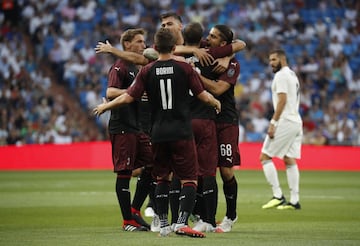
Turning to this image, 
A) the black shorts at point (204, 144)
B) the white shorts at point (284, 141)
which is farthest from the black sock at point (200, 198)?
the white shorts at point (284, 141)

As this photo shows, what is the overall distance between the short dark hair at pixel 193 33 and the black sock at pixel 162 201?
5.82 feet

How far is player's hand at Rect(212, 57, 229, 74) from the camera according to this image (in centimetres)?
1082

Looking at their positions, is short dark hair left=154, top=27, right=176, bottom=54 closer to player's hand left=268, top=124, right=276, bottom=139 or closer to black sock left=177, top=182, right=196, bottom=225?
black sock left=177, top=182, right=196, bottom=225

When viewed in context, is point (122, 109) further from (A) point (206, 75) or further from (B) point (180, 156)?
(B) point (180, 156)

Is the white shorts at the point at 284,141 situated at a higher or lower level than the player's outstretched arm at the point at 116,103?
lower

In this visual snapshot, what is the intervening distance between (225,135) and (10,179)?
1221 centimetres

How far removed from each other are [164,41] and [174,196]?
1.95 meters

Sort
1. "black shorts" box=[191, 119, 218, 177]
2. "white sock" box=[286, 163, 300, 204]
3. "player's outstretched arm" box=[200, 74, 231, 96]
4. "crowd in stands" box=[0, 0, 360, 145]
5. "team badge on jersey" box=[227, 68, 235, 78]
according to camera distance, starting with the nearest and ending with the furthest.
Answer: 1. "black shorts" box=[191, 119, 218, 177]
2. "player's outstretched arm" box=[200, 74, 231, 96]
3. "team badge on jersey" box=[227, 68, 235, 78]
4. "white sock" box=[286, 163, 300, 204]
5. "crowd in stands" box=[0, 0, 360, 145]

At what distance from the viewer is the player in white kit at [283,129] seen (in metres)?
15.1

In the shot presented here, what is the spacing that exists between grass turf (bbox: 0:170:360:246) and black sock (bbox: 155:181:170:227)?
0.22 meters

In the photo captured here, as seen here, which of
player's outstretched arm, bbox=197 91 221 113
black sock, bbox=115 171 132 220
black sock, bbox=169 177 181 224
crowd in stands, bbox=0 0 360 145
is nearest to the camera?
player's outstretched arm, bbox=197 91 221 113

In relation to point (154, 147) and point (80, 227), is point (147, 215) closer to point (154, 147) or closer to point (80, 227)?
point (80, 227)

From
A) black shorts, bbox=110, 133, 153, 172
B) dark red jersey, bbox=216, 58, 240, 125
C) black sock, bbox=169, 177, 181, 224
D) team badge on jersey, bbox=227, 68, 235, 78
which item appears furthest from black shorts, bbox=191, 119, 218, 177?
black shorts, bbox=110, 133, 153, 172

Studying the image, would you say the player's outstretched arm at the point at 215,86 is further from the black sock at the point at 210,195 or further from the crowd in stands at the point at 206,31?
the crowd in stands at the point at 206,31
